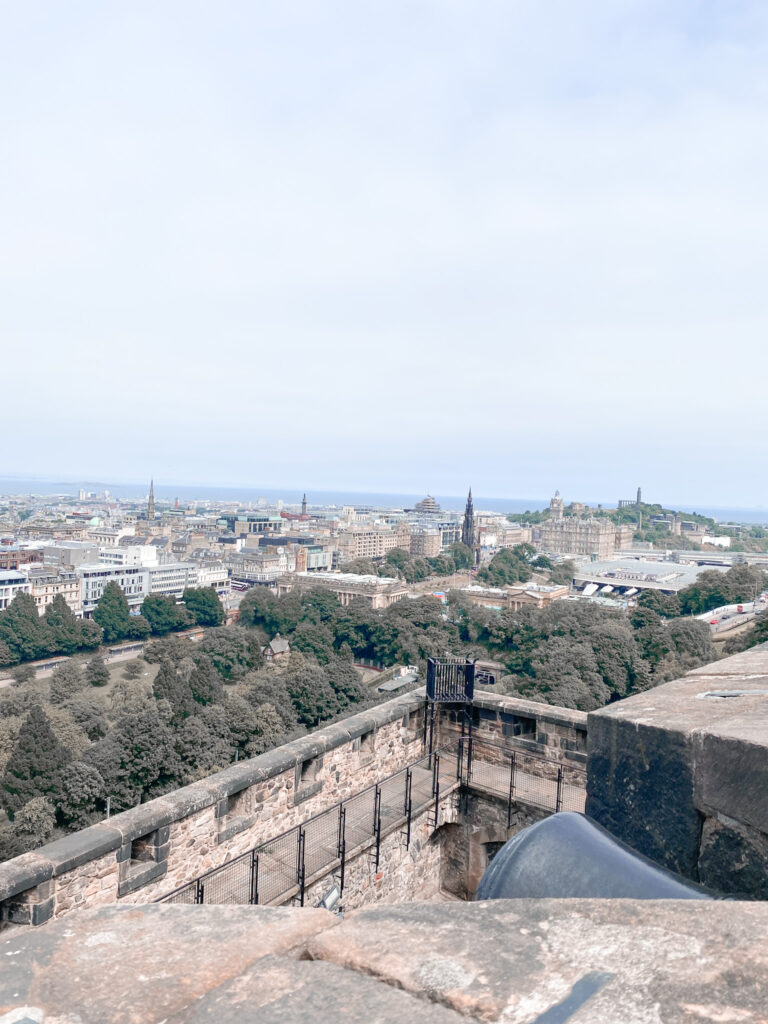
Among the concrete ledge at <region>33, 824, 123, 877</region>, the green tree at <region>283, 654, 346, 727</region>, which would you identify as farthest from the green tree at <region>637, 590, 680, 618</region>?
the concrete ledge at <region>33, 824, 123, 877</region>

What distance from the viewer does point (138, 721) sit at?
2506 cm

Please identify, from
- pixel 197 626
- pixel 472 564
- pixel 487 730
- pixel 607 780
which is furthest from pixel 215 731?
pixel 472 564

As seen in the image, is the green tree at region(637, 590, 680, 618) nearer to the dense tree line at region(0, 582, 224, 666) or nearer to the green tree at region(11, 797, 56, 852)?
the dense tree line at region(0, 582, 224, 666)

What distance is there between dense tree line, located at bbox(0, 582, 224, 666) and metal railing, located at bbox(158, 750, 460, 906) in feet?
172

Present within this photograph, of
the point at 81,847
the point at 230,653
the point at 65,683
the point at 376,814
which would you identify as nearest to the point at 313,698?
the point at 230,653

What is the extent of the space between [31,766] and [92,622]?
36.1m

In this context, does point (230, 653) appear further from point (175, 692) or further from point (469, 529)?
point (469, 529)

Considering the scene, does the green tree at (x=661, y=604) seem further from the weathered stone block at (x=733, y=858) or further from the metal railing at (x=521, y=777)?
the weathered stone block at (x=733, y=858)

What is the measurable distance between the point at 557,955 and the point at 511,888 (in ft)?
1.77

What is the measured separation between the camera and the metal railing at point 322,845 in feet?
13.0

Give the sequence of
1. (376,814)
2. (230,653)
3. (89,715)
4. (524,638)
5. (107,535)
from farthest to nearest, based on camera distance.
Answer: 1. (107,535)
2. (524,638)
3. (230,653)
4. (89,715)
5. (376,814)

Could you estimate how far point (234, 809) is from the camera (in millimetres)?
4379

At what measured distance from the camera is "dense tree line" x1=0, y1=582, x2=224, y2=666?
52.1m

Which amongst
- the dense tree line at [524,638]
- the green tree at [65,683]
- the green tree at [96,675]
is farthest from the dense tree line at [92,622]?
the green tree at [65,683]
